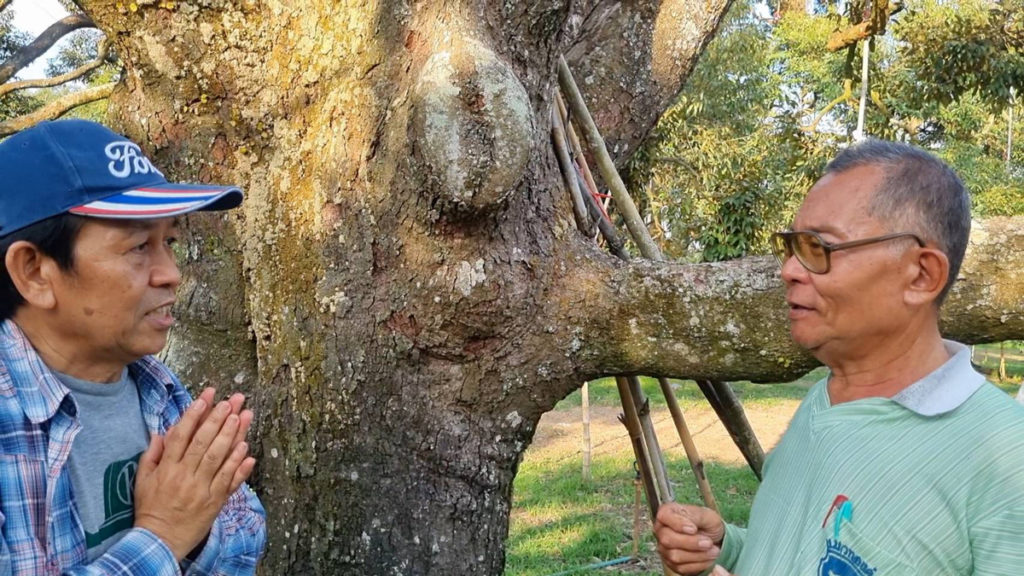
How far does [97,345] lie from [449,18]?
1114 mm

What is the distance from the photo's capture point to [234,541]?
1.65m


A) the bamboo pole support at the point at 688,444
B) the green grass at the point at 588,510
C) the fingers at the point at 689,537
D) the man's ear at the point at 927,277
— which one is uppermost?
the man's ear at the point at 927,277

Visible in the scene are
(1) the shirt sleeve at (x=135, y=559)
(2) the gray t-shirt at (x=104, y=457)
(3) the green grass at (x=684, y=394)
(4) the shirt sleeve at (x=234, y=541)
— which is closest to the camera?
(1) the shirt sleeve at (x=135, y=559)

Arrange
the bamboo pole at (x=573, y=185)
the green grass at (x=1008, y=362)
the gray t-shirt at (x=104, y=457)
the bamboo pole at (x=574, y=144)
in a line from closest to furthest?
the gray t-shirt at (x=104, y=457) < the bamboo pole at (x=573, y=185) < the bamboo pole at (x=574, y=144) < the green grass at (x=1008, y=362)

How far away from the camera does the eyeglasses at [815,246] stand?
144 centimetres

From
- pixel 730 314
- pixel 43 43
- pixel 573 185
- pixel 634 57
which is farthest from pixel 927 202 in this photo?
pixel 43 43

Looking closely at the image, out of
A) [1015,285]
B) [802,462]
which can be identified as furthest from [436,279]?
[1015,285]

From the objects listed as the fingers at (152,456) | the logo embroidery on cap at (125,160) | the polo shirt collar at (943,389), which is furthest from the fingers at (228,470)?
the polo shirt collar at (943,389)

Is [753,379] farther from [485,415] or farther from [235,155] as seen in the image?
[235,155]

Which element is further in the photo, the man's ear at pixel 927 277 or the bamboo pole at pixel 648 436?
the bamboo pole at pixel 648 436

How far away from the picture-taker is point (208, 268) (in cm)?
237

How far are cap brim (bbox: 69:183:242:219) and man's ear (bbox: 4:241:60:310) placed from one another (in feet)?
0.32

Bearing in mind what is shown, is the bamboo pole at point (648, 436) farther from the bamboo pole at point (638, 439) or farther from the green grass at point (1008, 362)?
the green grass at point (1008, 362)

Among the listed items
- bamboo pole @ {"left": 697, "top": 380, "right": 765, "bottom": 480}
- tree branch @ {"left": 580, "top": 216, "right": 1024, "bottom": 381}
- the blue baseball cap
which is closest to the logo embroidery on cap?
the blue baseball cap
